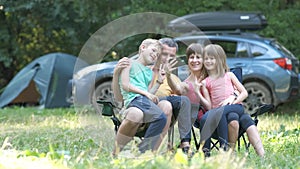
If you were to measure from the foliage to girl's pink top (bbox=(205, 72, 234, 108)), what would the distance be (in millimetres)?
7645

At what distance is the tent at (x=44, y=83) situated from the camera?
1347 cm

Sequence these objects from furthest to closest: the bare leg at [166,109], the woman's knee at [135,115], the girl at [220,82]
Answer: the girl at [220,82] < the bare leg at [166,109] < the woman's knee at [135,115]

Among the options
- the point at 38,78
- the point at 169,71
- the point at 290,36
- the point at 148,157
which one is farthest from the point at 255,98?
the point at 148,157

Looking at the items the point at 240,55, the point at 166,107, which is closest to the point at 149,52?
the point at 166,107

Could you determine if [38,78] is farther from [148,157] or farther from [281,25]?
[148,157]

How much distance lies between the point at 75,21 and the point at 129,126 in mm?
10889

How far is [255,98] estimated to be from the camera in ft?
35.2

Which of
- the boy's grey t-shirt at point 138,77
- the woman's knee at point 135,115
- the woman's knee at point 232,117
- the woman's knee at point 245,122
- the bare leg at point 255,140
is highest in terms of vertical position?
the boy's grey t-shirt at point 138,77

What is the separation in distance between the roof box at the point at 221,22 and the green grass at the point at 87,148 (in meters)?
2.52

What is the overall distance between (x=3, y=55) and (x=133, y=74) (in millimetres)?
11656

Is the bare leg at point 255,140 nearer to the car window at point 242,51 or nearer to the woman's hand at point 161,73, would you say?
the woman's hand at point 161,73

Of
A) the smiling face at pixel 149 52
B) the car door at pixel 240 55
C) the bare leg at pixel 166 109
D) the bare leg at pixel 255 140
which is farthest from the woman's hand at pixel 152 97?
the car door at pixel 240 55

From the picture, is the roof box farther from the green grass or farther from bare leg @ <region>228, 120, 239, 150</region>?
bare leg @ <region>228, 120, 239, 150</region>

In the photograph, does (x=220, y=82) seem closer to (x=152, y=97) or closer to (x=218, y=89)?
(x=218, y=89)
